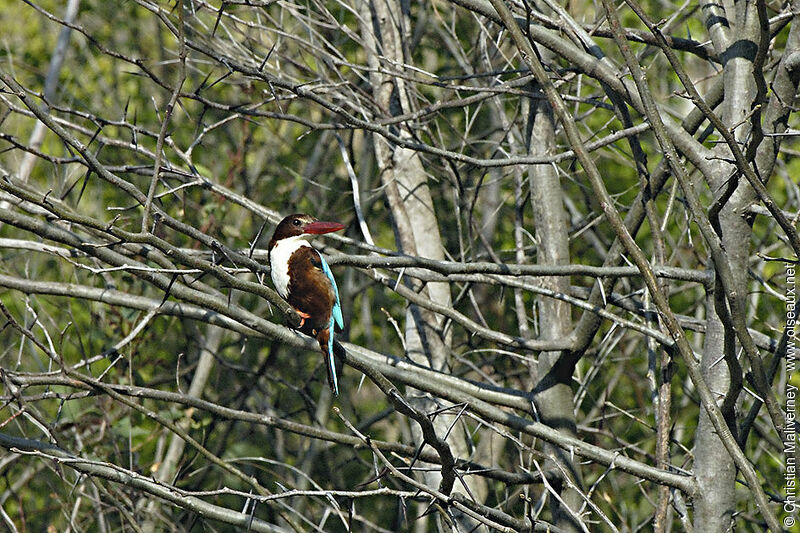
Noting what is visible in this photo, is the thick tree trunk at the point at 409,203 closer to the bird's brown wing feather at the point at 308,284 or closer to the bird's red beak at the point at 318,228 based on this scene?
the bird's red beak at the point at 318,228

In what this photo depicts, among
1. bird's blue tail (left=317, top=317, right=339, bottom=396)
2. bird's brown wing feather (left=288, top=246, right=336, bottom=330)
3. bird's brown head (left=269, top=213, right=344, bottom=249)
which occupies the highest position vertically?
bird's brown head (left=269, top=213, right=344, bottom=249)

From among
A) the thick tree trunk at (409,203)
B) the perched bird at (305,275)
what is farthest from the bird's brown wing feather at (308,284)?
the thick tree trunk at (409,203)

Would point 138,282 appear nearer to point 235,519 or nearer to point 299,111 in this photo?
point 299,111

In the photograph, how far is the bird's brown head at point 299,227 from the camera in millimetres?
3779

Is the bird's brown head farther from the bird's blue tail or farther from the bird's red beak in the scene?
the bird's blue tail

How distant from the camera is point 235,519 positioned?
118 inches

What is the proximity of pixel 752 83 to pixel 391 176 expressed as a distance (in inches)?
81.1

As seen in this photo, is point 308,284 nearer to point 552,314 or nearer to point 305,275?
point 305,275

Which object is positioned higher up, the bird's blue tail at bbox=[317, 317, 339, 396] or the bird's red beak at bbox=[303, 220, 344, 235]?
the bird's red beak at bbox=[303, 220, 344, 235]

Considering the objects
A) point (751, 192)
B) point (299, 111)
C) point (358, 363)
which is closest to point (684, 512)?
point (751, 192)

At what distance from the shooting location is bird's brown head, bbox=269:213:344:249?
3779 millimetres

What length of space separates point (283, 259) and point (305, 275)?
0.15m

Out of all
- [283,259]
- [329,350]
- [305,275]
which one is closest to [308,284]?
[305,275]

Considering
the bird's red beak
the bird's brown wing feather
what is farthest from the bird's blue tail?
the bird's red beak
